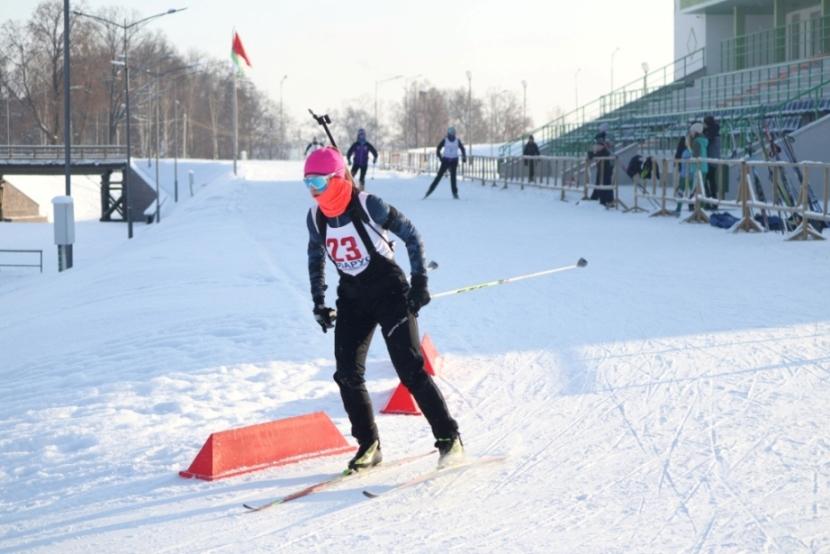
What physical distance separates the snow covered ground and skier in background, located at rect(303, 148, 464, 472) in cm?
31

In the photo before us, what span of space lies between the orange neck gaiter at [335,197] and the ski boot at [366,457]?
1.30m

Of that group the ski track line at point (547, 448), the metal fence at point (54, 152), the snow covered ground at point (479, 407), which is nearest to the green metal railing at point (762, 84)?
the snow covered ground at point (479, 407)

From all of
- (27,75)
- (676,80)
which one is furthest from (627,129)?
(27,75)

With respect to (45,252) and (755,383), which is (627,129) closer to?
(45,252)

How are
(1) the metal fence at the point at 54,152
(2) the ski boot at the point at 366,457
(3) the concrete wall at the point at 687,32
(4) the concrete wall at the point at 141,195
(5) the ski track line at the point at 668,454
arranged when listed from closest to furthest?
(5) the ski track line at the point at 668,454 → (2) the ski boot at the point at 366,457 → (3) the concrete wall at the point at 687,32 → (1) the metal fence at the point at 54,152 → (4) the concrete wall at the point at 141,195

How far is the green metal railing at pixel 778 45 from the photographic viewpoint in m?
37.8

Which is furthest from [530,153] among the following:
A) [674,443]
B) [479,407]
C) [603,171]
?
[674,443]

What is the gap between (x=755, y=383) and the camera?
837cm

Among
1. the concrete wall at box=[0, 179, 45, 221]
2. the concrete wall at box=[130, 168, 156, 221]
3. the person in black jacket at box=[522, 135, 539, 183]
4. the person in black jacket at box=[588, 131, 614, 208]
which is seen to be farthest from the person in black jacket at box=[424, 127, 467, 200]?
the concrete wall at box=[0, 179, 45, 221]

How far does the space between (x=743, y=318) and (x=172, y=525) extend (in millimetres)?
7018

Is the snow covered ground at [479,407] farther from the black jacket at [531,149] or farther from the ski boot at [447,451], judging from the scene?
the black jacket at [531,149]

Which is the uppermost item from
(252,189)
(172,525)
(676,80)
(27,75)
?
(27,75)

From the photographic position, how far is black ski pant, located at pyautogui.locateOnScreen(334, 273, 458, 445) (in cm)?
617

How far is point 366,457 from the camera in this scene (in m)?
6.43
